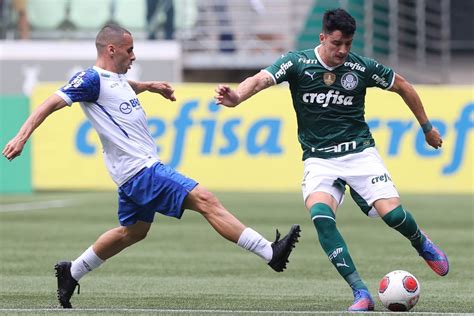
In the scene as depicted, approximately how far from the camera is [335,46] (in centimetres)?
938

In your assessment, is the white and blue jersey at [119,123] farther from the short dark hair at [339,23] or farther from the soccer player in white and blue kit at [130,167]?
the short dark hair at [339,23]

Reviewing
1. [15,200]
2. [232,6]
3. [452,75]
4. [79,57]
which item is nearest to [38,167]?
[15,200]

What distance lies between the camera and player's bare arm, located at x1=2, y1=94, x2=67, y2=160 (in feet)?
28.4

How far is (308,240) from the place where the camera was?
51.8 feet

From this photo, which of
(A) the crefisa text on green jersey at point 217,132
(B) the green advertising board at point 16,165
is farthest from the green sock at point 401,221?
(B) the green advertising board at point 16,165

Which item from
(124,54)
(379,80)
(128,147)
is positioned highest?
(124,54)

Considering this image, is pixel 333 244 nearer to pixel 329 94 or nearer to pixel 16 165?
pixel 329 94

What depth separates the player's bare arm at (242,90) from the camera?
8914mm

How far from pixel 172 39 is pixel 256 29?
2063mm

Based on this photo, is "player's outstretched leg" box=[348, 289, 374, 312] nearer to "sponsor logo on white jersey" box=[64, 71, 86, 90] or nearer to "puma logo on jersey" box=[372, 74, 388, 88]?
"puma logo on jersey" box=[372, 74, 388, 88]

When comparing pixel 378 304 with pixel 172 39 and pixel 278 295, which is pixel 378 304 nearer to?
pixel 278 295

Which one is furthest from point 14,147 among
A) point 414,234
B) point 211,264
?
point 211,264

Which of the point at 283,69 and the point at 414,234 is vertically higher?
the point at 283,69

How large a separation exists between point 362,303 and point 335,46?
1905mm
